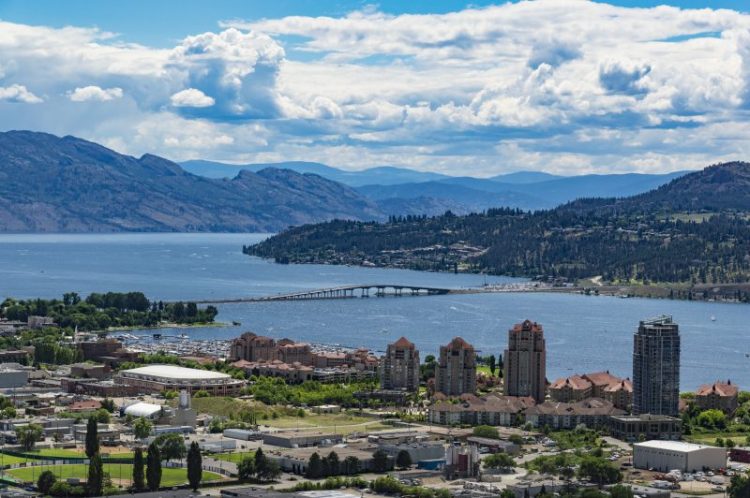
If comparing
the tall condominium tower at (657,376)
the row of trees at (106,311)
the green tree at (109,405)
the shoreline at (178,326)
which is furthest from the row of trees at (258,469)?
the shoreline at (178,326)

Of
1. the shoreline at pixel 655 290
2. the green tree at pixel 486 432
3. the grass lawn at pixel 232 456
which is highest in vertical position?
→ the shoreline at pixel 655 290

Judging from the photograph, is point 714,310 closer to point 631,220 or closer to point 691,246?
point 691,246

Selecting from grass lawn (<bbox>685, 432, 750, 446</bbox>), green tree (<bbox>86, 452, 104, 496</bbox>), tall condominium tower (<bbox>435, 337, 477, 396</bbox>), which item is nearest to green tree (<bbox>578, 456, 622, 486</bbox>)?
grass lawn (<bbox>685, 432, 750, 446</bbox>)

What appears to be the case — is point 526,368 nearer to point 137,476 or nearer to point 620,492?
point 620,492

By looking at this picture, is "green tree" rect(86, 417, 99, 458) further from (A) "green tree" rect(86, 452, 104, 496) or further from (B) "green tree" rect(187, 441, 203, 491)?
(B) "green tree" rect(187, 441, 203, 491)

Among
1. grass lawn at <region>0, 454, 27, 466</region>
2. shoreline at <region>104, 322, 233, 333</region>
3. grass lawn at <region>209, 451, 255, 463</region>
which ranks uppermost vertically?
shoreline at <region>104, 322, 233, 333</region>

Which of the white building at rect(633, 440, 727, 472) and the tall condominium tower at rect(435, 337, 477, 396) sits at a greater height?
the tall condominium tower at rect(435, 337, 477, 396)

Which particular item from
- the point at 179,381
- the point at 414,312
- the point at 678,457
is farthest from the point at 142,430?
the point at 414,312

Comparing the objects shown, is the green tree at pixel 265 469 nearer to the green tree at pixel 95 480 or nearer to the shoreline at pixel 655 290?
the green tree at pixel 95 480
